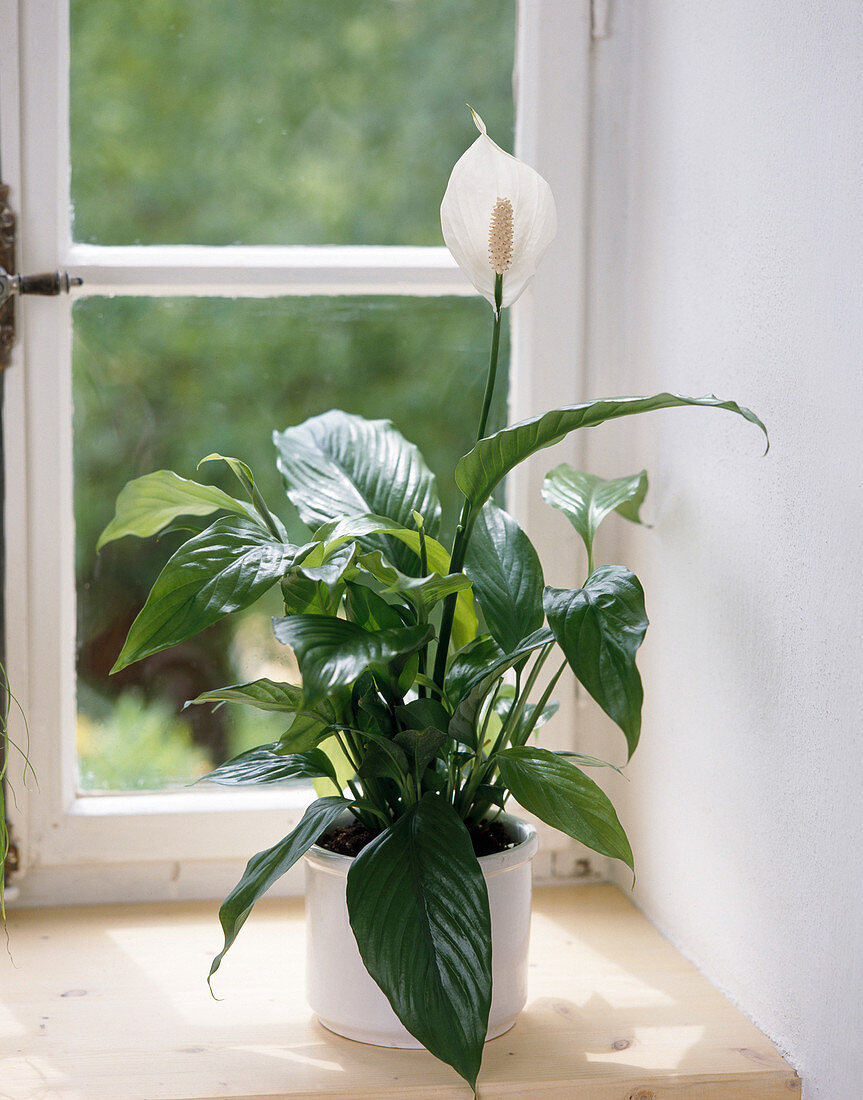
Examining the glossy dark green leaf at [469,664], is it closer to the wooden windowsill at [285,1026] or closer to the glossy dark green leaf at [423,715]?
the glossy dark green leaf at [423,715]

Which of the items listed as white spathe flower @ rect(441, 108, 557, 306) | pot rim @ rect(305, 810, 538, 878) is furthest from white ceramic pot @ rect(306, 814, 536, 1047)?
white spathe flower @ rect(441, 108, 557, 306)

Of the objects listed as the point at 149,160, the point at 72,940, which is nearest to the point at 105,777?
the point at 72,940

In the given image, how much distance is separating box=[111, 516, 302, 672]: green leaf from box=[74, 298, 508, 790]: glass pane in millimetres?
409

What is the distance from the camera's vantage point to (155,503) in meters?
0.92

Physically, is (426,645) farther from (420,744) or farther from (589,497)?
(589,497)

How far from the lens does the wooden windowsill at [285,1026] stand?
0.77 m

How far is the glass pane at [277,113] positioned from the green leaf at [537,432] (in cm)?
48

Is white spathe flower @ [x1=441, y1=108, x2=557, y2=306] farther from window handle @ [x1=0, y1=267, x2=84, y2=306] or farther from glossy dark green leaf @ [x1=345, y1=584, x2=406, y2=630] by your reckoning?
window handle @ [x1=0, y1=267, x2=84, y2=306]

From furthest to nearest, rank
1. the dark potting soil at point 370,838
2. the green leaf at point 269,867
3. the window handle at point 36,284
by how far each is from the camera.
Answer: the window handle at point 36,284, the dark potting soil at point 370,838, the green leaf at point 269,867

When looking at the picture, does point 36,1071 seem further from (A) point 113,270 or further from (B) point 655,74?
(B) point 655,74

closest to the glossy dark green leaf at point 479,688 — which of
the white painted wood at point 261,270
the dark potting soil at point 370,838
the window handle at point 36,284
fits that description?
the dark potting soil at point 370,838

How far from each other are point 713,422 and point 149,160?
66 cm

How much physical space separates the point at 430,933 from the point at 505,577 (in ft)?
1.01

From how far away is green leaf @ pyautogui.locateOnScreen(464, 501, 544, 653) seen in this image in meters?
0.84
